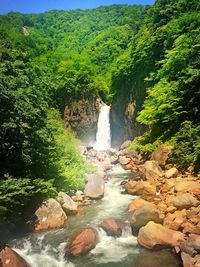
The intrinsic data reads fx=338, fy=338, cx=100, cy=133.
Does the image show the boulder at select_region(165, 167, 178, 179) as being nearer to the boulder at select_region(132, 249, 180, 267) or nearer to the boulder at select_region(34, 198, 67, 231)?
the boulder at select_region(34, 198, 67, 231)

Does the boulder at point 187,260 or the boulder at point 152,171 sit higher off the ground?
the boulder at point 152,171

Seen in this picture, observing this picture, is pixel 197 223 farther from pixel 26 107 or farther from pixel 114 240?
pixel 26 107

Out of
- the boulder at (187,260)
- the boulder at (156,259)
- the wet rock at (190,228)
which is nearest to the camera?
the boulder at (187,260)

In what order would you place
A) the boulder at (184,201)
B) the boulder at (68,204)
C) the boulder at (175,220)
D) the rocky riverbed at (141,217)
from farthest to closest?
the boulder at (68,204) → the boulder at (184,201) → the boulder at (175,220) → the rocky riverbed at (141,217)

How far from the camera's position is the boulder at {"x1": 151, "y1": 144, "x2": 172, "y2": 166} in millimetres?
26191

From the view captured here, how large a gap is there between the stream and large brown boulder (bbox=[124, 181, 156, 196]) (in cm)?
195

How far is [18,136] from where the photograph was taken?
61.5 ft

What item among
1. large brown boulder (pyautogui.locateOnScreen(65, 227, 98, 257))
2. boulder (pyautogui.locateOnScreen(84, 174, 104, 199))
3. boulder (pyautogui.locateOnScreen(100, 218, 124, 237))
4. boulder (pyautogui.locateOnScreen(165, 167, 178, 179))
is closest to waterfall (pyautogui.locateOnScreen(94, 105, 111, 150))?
Result: boulder (pyautogui.locateOnScreen(84, 174, 104, 199))

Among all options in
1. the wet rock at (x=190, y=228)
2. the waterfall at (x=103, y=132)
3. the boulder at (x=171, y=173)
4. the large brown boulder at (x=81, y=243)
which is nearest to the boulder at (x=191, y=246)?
the wet rock at (x=190, y=228)

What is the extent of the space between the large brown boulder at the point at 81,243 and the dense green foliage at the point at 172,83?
10205 mm

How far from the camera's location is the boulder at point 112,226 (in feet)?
55.8

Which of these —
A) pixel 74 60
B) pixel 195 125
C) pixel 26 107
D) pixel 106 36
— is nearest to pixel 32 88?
pixel 26 107

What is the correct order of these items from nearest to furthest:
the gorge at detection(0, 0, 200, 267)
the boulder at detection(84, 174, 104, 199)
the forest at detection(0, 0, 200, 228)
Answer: the gorge at detection(0, 0, 200, 267) < the forest at detection(0, 0, 200, 228) < the boulder at detection(84, 174, 104, 199)

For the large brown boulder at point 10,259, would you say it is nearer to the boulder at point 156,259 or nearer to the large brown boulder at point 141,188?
the boulder at point 156,259
